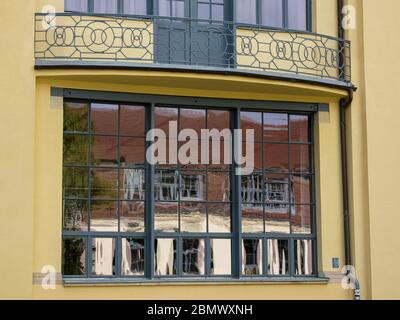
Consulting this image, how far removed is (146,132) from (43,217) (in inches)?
85.5

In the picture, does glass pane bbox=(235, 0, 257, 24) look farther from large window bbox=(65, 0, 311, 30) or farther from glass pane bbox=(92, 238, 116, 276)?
glass pane bbox=(92, 238, 116, 276)

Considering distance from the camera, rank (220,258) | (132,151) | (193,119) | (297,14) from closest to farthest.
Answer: (132,151), (220,258), (193,119), (297,14)

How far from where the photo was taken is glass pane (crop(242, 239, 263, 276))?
1385cm

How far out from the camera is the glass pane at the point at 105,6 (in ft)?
44.7

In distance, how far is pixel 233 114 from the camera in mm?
14055

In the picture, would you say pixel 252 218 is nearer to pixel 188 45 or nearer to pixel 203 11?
pixel 188 45

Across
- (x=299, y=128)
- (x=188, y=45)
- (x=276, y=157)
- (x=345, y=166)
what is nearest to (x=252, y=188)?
(x=276, y=157)

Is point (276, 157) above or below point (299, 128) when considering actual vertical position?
below

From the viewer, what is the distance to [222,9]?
14.3 meters

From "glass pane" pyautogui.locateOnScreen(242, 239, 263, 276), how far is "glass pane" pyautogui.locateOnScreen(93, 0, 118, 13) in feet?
14.3

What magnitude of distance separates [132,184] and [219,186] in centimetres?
146

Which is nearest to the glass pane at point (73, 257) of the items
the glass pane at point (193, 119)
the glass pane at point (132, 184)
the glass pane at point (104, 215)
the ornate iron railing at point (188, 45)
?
the glass pane at point (104, 215)

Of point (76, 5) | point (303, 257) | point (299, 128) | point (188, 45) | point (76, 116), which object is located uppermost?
point (76, 5)
